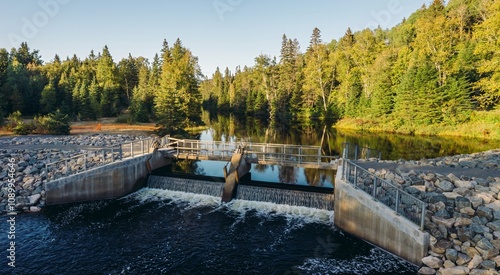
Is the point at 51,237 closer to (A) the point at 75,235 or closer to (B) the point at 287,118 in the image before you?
(A) the point at 75,235

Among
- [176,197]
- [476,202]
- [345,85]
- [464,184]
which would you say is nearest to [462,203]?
[476,202]

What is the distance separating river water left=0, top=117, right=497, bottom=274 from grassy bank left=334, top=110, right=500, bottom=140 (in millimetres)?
41644

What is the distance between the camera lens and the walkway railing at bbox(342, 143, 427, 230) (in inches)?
519

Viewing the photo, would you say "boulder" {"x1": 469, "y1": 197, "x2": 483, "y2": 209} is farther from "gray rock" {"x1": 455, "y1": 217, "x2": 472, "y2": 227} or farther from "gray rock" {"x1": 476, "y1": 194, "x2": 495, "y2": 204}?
"gray rock" {"x1": 455, "y1": 217, "x2": 472, "y2": 227}

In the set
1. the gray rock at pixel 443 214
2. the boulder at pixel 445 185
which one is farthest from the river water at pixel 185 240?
the boulder at pixel 445 185

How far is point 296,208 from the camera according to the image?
1941 centimetres

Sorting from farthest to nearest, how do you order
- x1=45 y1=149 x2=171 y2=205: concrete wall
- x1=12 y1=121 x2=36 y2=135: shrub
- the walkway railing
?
x1=12 y1=121 x2=36 y2=135: shrub
x1=45 y1=149 x2=171 y2=205: concrete wall
the walkway railing

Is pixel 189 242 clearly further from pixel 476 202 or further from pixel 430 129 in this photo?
pixel 430 129

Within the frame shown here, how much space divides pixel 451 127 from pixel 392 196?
45.3 meters

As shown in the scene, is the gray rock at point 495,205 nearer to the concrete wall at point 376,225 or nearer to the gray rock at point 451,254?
the gray rock at point 451,254

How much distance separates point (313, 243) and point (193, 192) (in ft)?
34.3

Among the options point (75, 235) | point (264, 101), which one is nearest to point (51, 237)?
point (75, 235)

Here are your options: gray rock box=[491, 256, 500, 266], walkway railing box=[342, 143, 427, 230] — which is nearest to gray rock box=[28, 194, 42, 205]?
walkway railing box=[342, 143, 427, 230]

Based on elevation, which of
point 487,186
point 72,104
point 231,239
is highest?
point 72,104
